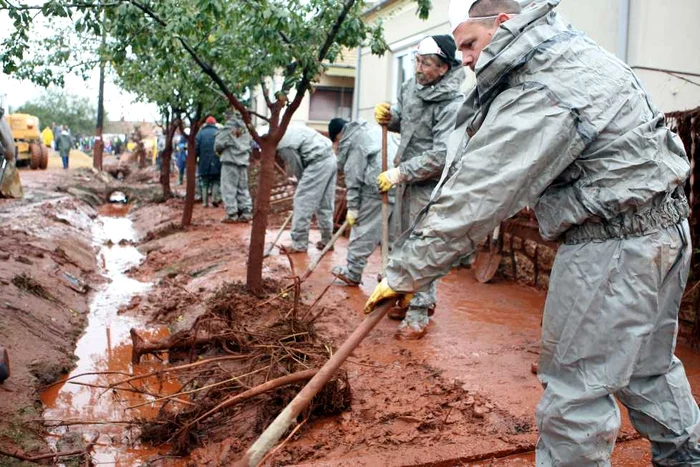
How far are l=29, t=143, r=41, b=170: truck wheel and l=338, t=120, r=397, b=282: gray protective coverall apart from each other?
20.9 m

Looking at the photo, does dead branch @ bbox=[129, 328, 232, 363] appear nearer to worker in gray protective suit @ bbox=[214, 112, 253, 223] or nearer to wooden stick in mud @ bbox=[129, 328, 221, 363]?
wooden stick in mud @ bbox=[129, 328, 221, 363]

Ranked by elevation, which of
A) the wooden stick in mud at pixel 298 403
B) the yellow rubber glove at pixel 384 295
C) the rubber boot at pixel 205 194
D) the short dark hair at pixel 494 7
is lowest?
the rubber boot at pixel 205 194

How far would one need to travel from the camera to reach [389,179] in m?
5.39

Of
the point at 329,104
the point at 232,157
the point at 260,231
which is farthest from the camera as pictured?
the point at 329,104

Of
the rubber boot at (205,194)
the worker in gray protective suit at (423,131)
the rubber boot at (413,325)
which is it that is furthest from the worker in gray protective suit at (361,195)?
the rubber boot at (205,194)

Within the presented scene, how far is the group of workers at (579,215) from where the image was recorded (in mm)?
2457

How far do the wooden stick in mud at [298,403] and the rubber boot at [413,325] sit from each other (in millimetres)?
2554

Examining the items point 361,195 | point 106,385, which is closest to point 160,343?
point 106,385

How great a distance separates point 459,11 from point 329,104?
21.5 metres

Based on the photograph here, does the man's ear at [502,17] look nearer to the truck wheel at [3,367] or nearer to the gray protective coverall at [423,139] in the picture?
the gray protective coverall at [423,139]

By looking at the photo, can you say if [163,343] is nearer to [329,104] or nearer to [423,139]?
[423,139]

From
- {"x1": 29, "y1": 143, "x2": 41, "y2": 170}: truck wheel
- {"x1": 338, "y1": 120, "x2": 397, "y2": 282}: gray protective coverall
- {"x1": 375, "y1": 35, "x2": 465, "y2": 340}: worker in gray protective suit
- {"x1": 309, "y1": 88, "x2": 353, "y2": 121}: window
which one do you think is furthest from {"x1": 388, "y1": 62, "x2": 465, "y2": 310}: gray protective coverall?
{"x1": 29, "y1": 143, "x2": 41, "y2": 170}: truck wheel

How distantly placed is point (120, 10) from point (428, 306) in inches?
126

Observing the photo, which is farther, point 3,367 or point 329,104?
point 329,104
